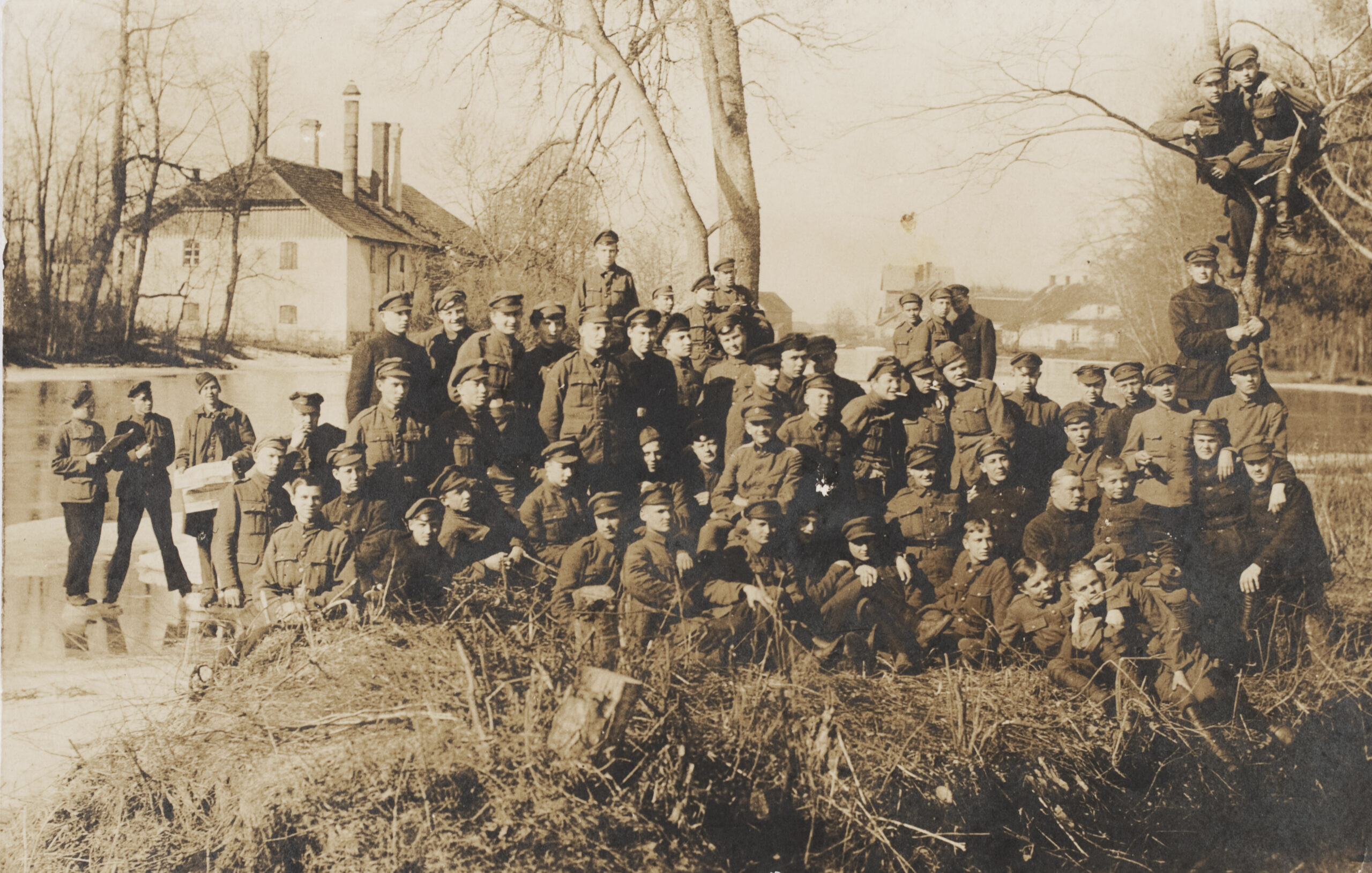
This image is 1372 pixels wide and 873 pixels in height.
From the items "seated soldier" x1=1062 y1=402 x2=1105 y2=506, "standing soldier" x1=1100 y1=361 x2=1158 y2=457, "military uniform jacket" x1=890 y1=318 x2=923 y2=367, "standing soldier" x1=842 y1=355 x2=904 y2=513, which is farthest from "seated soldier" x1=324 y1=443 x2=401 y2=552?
"standing soldier" x1=1100 y1=361 x2=1158 y2=457

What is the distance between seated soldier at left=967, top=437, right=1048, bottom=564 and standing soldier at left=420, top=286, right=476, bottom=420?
2652 millimetres

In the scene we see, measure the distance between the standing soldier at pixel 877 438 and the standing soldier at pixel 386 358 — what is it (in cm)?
209

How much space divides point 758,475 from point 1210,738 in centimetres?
266

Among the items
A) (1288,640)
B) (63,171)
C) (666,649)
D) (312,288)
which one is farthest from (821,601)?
(63,171)

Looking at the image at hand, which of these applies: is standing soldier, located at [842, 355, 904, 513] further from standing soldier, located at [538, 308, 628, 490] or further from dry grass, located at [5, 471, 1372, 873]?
standing soldier, located at [538, 308, 628, 490]

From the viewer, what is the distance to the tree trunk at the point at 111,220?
5297 mm

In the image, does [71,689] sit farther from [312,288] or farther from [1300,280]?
[1300,280]

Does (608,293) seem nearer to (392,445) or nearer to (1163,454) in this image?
(392,445)

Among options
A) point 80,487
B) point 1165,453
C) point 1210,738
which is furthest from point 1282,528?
point 80,487

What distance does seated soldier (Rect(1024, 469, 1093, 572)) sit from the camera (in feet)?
16.6

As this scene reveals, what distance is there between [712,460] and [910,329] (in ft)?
4.62

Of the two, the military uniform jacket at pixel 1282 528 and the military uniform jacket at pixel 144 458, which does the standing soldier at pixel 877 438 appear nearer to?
the military uniform jacket at pixel 1282 528

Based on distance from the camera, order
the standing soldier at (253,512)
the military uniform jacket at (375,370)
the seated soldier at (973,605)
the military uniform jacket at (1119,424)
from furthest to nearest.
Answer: the military uniform jacket at (1119,424), the seated soldier at (973,605), the military uniform jacket at (375,370), the standing soldier at (253,512)

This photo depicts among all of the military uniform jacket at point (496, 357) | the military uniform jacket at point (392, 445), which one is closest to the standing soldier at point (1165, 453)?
the military uniform jacket at point (496, 357)
